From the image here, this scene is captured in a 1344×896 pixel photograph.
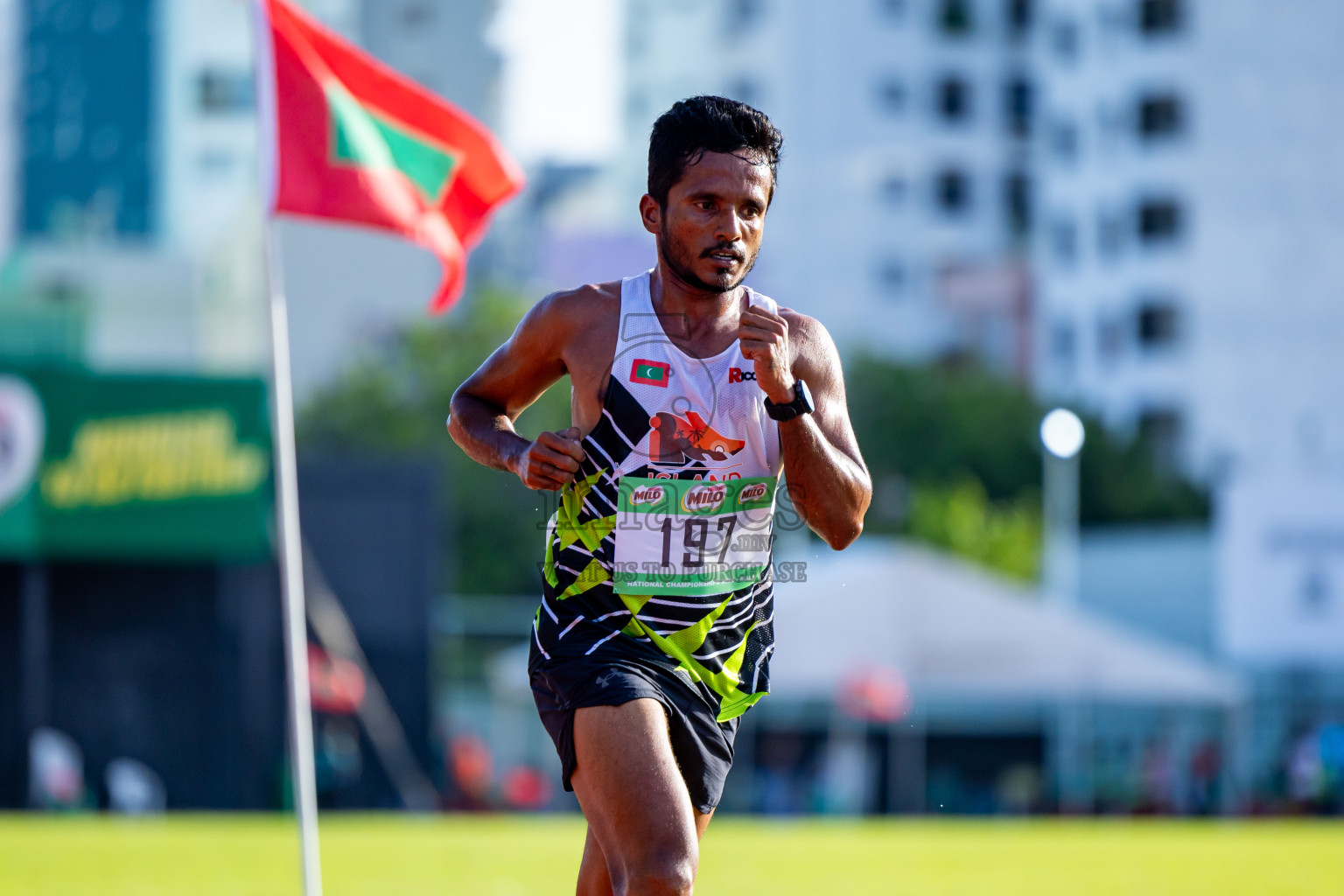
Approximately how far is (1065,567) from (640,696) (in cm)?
4038

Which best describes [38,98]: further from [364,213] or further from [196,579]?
[364,213]

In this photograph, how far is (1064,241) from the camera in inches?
2744

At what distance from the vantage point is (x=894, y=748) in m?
34.0

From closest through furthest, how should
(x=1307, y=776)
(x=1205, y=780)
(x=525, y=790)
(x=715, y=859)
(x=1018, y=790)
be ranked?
(x=715, y=859) → (x=525, y=790) → (x=1307, y=776) → (x=1205, y=780) → (x=1018, y=790)

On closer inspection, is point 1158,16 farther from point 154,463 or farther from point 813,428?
point 813,428

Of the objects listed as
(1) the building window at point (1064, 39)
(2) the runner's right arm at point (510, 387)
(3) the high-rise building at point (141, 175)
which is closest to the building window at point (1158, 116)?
(1) the building window at point (1064, 39)

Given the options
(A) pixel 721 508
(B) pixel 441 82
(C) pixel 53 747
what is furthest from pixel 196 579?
(B) pixel 441 82

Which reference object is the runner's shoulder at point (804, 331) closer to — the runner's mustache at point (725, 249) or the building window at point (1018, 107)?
the runner's mustache at point (725, 249)

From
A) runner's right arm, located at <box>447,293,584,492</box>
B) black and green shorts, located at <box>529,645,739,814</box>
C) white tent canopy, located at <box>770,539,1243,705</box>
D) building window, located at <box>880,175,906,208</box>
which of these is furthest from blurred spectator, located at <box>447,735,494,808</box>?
building window, located at <box>880,175,906,208</box>

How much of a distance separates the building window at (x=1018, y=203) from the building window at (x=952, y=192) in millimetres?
1748

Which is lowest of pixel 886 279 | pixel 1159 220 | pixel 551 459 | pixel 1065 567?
pixel 1065 567

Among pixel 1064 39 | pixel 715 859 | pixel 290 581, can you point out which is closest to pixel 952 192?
pixel 1064 39

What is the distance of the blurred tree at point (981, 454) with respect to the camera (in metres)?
56.3

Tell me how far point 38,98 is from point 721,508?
6377cm
